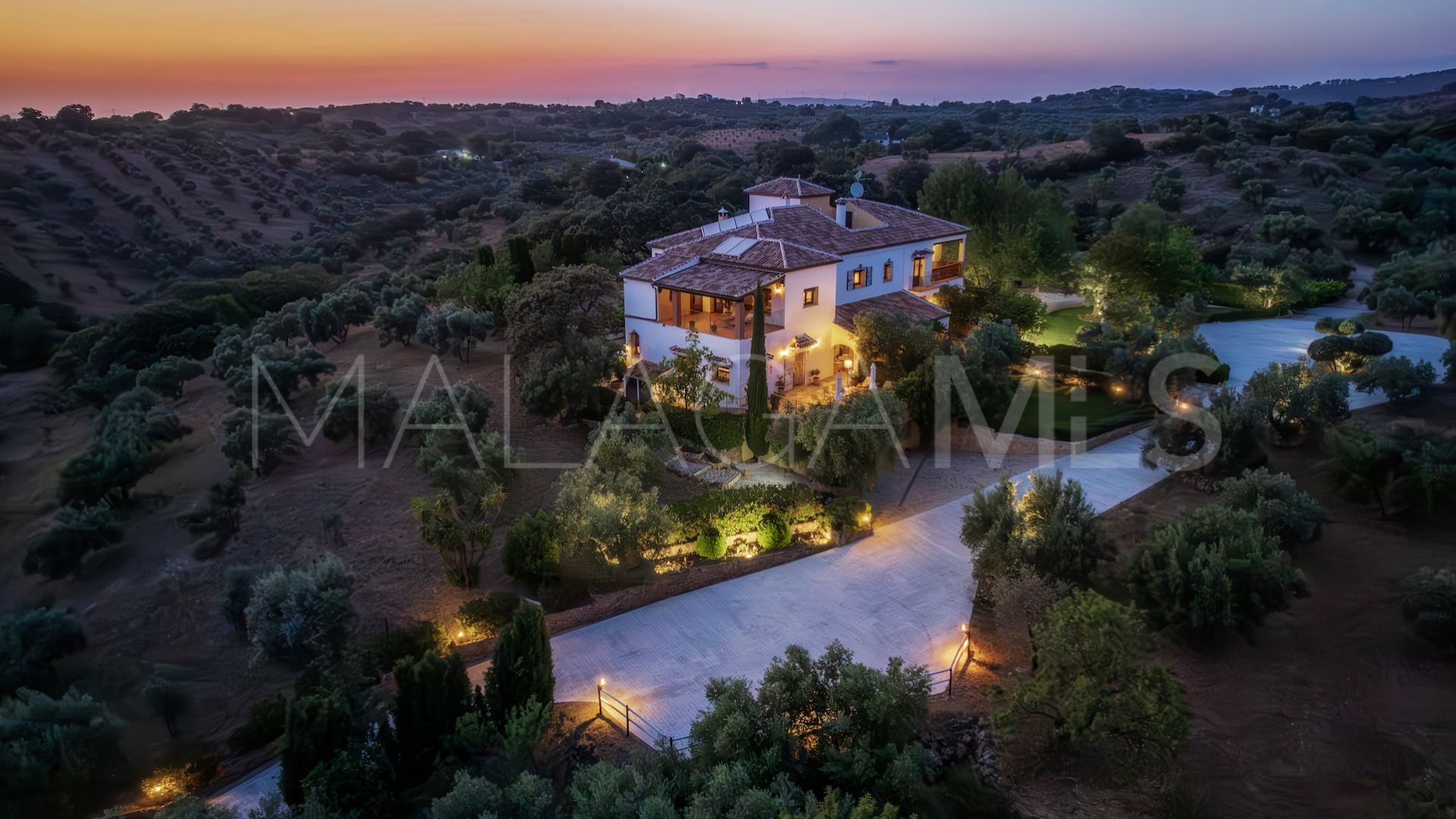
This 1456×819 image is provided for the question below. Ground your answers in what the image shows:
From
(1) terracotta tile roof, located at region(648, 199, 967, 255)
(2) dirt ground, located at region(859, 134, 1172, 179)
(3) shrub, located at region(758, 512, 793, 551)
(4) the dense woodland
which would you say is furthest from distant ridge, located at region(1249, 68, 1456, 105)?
(3) shrub, located at region(758, 512, 793, 551)

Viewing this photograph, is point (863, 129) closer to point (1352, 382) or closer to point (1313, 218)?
point (1313, 218)

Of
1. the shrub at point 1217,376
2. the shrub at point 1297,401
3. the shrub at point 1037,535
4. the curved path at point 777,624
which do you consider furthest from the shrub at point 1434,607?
the shrub at point 1217,376

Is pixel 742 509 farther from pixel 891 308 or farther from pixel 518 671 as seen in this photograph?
pixel 891 308

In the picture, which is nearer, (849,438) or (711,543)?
(711,543)

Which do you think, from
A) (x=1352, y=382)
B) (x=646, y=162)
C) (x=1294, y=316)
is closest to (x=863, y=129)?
(x=646, y=162)

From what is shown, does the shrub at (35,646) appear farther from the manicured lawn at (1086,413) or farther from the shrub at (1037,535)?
the manicured lawn at (1086,413)

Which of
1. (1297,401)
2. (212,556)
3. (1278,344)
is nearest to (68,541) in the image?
(212,556)
